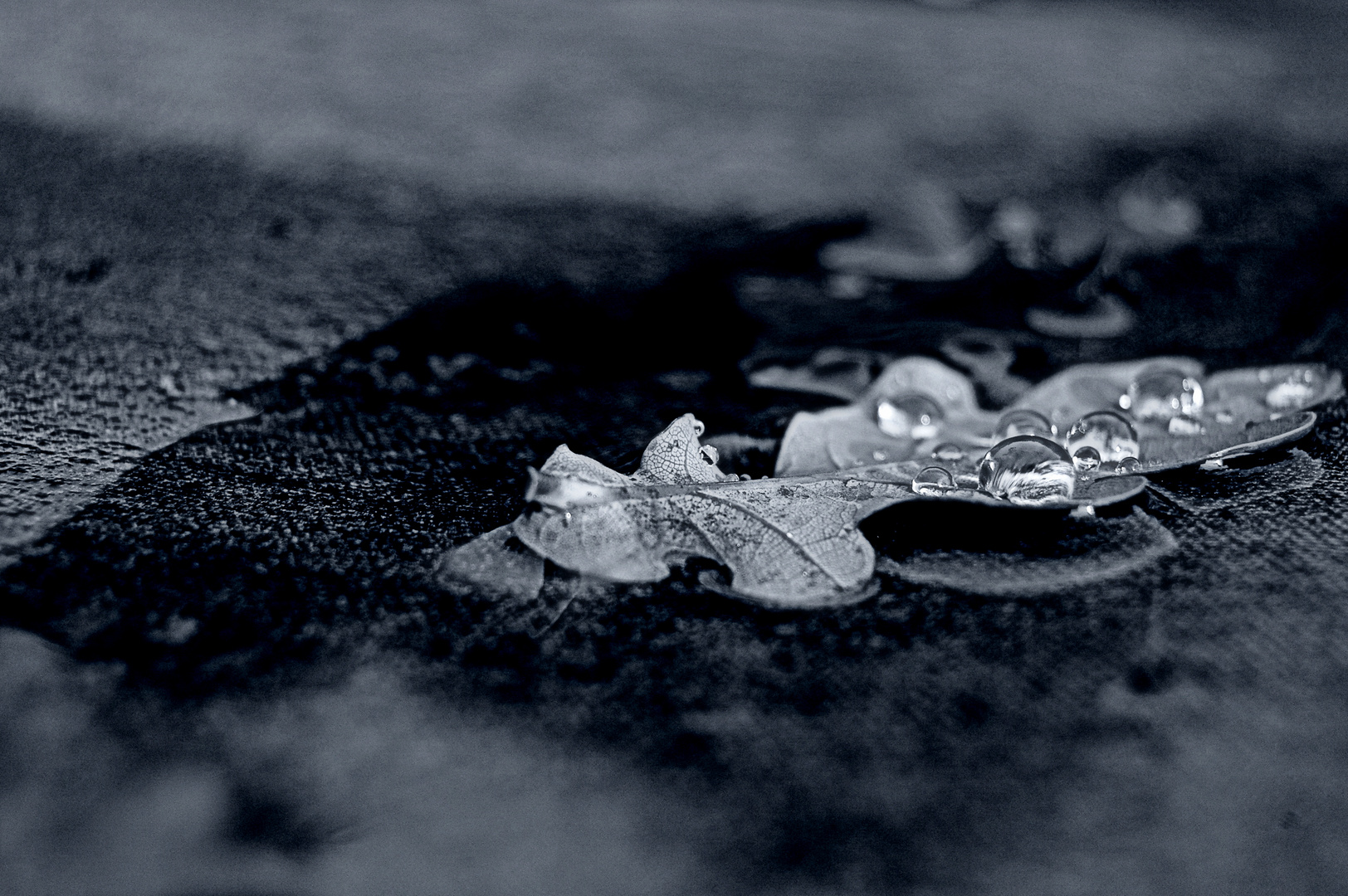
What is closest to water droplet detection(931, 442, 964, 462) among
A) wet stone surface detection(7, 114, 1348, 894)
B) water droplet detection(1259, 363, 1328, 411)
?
wet stone surface detection(7, 114, 1348, 894)

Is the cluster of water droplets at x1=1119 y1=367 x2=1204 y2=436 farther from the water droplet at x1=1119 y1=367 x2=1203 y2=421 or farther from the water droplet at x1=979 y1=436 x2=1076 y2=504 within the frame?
the water droplet at x1=979 y1=436 x2=1076 y2=504

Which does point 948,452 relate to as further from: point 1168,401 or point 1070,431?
point 1168,401

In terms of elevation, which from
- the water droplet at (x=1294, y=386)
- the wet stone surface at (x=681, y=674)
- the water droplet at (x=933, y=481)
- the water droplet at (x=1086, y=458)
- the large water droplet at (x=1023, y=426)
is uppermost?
the water droplet at (x=1294, y=386)

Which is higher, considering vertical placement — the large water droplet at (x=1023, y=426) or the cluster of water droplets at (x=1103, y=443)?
the cluster of water droplets at (x=1103, y=443)

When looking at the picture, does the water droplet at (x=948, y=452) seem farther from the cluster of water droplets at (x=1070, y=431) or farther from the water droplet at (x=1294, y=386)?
the water droplet at (x=1294, y=386)

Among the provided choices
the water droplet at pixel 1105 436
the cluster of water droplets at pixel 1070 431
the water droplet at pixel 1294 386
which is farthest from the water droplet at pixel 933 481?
the water droplet at pixel 1294 386

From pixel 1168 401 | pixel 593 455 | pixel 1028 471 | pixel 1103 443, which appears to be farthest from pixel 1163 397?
pixel 593 455
